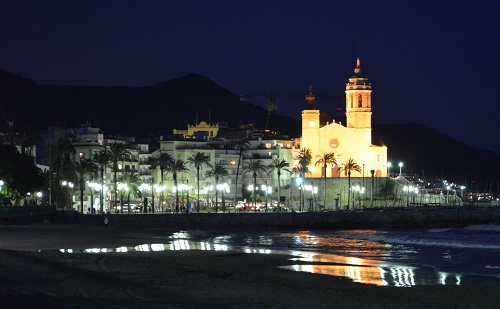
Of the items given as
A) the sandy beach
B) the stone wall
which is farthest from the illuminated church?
the sandy beach

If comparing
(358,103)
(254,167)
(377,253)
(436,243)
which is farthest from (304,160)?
(377,253)

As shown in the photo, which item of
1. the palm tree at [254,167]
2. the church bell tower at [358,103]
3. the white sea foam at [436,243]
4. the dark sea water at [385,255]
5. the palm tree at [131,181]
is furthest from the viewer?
the church bell tower at [358,103]

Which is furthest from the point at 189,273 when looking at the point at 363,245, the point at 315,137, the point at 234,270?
the point at 315,137

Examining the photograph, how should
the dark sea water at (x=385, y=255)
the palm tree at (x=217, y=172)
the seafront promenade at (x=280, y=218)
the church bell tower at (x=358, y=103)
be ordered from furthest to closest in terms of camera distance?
the church bell tower at (x=358, y=103), the palm tree at (x=217, y=172), the seafront promenade at (x=280, y=218), the dark sea water at (x=385, y=255)

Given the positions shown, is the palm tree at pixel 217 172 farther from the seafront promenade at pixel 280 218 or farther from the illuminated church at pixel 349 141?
the seafront promenade at pixel 280 218

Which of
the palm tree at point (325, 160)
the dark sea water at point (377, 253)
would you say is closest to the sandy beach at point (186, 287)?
the dark sea water at point (377, 253)

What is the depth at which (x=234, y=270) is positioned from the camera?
34.2m

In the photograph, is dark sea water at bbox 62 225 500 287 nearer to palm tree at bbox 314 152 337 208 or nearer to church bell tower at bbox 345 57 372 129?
palm tree at bbox 314 152 337 208

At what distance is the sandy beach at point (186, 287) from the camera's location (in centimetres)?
2406

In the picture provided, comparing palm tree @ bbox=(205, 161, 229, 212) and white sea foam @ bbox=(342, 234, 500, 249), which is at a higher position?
palm tree @ bbox=(205, 161, 229, 212)

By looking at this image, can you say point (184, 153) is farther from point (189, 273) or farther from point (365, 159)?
point (189, 273)

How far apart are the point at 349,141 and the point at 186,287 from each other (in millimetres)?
122380

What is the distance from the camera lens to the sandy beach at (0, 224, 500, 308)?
2406 centimetres

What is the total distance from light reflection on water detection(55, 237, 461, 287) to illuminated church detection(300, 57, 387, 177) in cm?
9897
